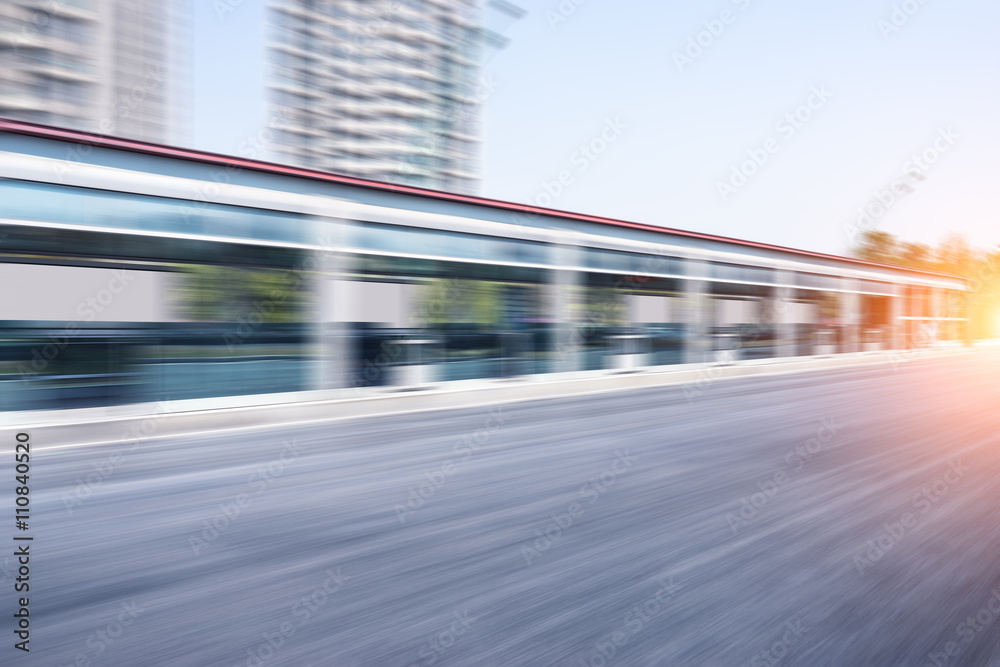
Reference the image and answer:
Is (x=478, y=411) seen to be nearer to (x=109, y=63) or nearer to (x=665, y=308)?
(x=665, y=308)

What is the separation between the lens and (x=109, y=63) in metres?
47.4

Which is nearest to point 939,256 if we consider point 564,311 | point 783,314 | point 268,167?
point 783,314

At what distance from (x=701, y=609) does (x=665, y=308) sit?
15828 millimetres

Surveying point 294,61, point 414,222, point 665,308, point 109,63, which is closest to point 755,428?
point 414,222
